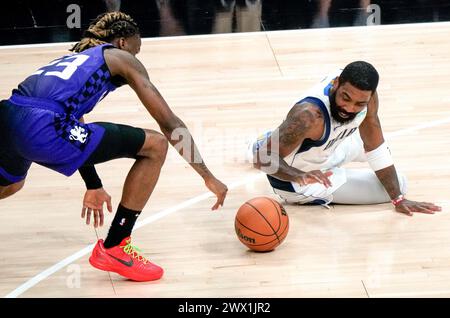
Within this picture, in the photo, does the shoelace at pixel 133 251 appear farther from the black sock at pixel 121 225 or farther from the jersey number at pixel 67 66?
the jersey number at pixel 67 66

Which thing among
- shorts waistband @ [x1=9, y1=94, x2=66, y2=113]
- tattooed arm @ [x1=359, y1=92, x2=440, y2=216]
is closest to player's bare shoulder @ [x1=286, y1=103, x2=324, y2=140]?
tattooed arm @ [x1=359, y1=92, x2=440, y2=216]

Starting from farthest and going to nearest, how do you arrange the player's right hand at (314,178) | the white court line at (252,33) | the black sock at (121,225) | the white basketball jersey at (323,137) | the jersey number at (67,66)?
the white court line at (252,33), the white basketball jersey at (323,137), the player's right hand at (314,178), the black sock at (121,225), the jersey number at (67,66)

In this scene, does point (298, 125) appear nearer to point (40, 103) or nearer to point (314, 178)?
point (314, 178)

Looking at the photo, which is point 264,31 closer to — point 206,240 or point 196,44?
point 196,44

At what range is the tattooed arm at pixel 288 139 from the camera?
6.14 metres

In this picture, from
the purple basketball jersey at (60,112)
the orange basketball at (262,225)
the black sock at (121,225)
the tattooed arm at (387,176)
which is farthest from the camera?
the tattooed arm at (387,176)

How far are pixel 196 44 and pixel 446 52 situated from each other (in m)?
2.86

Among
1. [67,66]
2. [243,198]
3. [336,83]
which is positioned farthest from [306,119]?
[67,66]

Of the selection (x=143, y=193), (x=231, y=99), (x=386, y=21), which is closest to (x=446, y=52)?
(x=386, y=21)

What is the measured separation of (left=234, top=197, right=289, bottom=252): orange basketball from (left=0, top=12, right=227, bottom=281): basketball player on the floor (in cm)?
58

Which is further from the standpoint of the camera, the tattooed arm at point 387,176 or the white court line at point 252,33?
the white court line at point 252,33

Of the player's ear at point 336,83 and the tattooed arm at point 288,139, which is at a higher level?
the player's ear at point 336,83

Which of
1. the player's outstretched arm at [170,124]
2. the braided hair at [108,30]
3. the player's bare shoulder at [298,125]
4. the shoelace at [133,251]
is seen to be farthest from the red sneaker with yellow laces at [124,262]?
the braided hair at [108,30]

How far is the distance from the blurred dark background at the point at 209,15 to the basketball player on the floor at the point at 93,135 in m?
5.52
